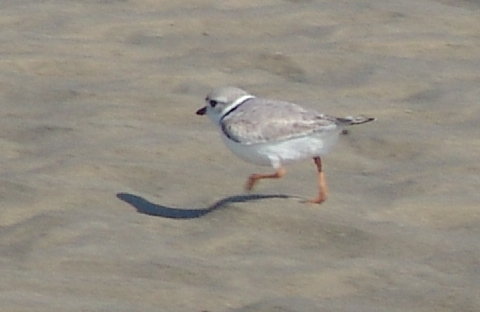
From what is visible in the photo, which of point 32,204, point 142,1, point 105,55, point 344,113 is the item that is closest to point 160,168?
point 32,204

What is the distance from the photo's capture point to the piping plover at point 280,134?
21.2 ft

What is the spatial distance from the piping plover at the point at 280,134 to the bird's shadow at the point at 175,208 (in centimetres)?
14

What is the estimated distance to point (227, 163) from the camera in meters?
7.24

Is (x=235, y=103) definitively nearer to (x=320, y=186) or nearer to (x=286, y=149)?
(x=286, y=149)

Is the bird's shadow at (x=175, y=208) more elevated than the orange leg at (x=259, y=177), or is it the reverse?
the orange leg at (x=259, y=177)

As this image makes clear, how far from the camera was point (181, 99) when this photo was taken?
26.5 feet

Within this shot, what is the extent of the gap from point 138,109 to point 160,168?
1.00 meters

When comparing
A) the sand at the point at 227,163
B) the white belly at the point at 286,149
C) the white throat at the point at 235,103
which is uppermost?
the white throat at the point at 235,103

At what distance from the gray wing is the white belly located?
34 mm

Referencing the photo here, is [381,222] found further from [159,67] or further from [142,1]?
[142,1]

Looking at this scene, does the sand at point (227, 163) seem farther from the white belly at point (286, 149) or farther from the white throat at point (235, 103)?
the white throat at point (235, 103)

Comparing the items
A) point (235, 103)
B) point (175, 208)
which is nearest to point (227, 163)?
point (235, 103)

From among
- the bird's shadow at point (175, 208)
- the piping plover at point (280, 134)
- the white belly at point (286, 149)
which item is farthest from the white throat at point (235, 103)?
the bird's shadow at point (175, 208)

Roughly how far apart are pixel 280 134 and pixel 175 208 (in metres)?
0.55
